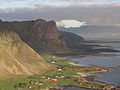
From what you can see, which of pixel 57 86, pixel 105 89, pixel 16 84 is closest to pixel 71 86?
pixel 57 86

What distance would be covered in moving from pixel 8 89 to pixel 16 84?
12.0m

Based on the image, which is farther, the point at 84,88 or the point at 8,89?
the point at 84,88

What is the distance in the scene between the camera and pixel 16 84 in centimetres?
18862

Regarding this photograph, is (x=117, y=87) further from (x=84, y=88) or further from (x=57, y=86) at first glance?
(x=57, y=86)

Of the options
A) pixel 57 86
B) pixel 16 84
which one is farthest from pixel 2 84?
pixel 57 86

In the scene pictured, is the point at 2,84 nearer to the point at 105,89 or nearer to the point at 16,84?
the point at 16,84

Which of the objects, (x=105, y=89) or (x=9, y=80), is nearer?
(x=105, y=89)

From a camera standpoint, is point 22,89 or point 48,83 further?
point 48,83

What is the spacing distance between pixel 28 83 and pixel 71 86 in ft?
92.0

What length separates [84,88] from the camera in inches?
7470

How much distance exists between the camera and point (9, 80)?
7830 inches

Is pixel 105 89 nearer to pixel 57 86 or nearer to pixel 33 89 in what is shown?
pixel 57 86

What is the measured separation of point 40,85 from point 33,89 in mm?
10561

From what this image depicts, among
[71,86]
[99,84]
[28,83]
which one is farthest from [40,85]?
[99,84]
